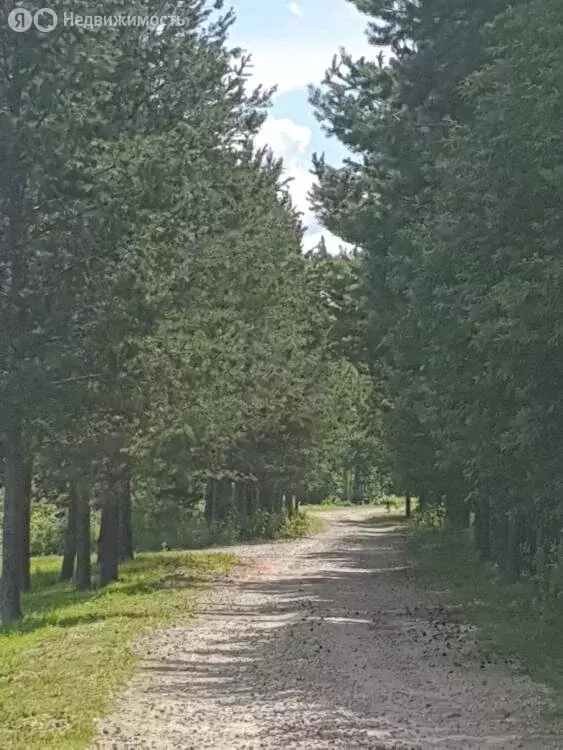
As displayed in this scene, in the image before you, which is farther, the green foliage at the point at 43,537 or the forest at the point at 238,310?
the green foliage at the point at 43,537

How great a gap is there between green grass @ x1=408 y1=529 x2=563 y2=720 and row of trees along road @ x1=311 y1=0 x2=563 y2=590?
803mm

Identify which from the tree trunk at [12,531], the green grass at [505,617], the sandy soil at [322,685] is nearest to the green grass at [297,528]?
the green grass at [505,617]

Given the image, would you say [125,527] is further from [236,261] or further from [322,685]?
[322,685]

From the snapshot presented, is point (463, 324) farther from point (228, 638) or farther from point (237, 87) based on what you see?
point (237, 87)

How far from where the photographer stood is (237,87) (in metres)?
26.3

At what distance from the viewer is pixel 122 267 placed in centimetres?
1631

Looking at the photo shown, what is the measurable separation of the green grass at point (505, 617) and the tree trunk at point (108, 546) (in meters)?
7.21

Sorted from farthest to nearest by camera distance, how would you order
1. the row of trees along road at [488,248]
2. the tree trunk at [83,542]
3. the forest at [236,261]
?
the tree trunk at [83,542] < the forest at [236,261] < the row of trees along road at [488,248]

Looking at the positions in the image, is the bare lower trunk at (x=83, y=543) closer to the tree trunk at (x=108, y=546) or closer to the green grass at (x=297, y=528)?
the tree trunk at (x=108, y=546)

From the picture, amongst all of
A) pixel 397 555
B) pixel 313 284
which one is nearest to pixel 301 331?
pixel 313 284

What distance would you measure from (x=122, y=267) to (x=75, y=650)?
5.83 meters

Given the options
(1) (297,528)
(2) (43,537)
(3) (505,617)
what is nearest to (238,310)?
(3) (505,617)

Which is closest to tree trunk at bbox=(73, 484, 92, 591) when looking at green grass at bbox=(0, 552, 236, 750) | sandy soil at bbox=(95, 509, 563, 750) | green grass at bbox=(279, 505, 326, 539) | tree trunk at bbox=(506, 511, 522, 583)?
green grass at bbox=(0, 552, 236, 750)

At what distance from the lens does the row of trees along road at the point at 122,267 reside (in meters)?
15.6
